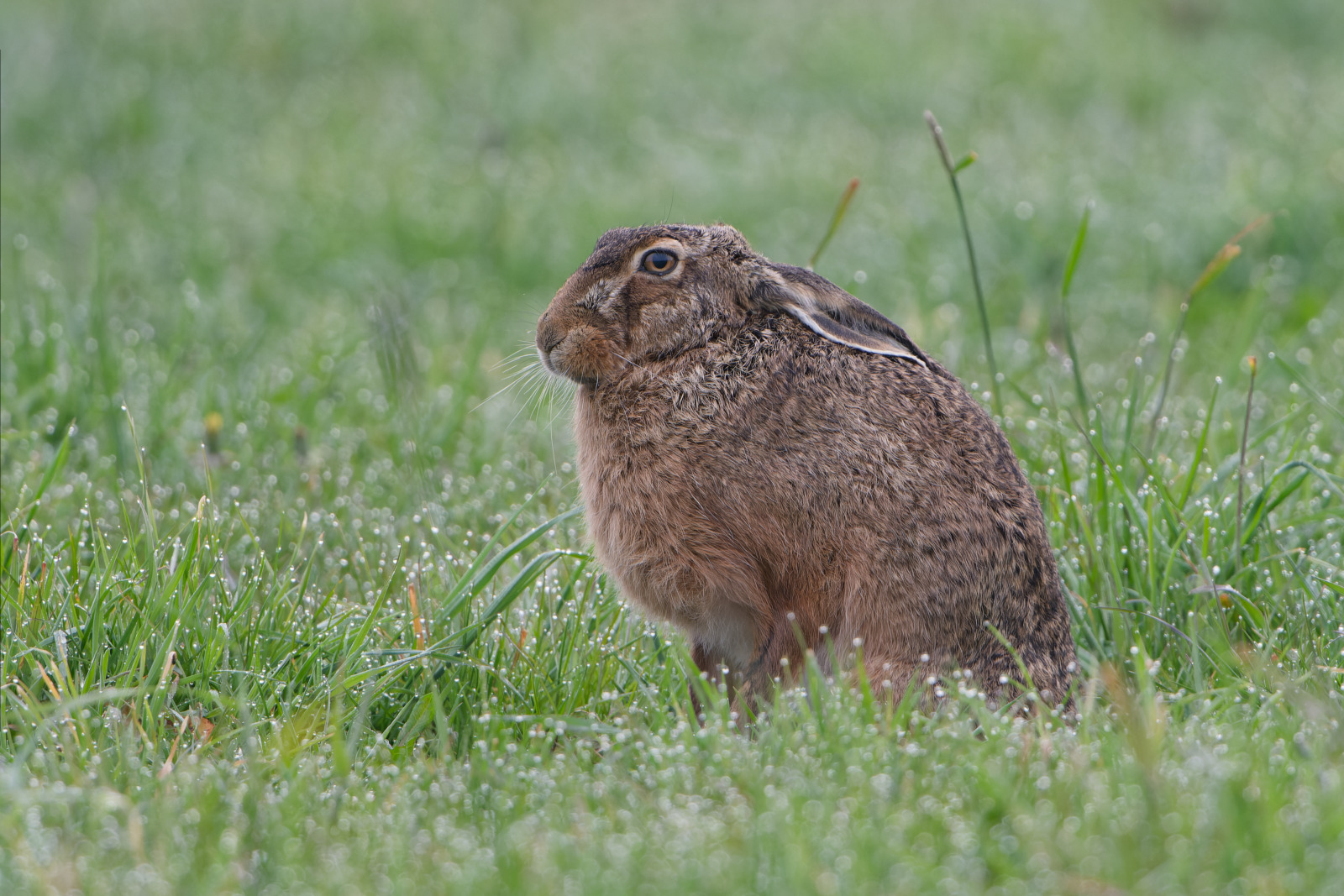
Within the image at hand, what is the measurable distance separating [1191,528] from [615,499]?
1.66 m

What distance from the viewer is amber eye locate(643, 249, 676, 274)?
3.67 m

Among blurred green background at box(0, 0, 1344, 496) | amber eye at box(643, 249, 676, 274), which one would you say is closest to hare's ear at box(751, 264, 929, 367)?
amber eye at box(643, 249, 676, 274)

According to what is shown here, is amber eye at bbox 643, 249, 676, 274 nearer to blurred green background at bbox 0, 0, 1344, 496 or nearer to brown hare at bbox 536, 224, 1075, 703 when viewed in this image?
brown hare at bbox 536, 224, 1075, 703

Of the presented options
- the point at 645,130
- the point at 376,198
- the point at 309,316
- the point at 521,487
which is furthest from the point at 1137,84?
the point at 521,487

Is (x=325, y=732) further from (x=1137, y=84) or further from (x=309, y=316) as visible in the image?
(x=1137, y=84)

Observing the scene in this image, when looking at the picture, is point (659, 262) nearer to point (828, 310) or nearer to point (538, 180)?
point (828, 310)

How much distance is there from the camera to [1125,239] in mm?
7574

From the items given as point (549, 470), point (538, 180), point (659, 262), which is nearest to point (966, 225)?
point (659, 262)

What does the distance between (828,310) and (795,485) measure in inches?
20.6

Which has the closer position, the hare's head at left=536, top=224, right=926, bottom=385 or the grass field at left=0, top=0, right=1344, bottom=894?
the grass field at left=0, top=0, right=1344, bottom=894

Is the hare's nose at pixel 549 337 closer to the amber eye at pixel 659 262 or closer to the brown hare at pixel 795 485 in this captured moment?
the brown hare at pixel 795 485

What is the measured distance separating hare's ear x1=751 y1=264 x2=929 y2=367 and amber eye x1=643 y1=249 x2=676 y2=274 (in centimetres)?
24

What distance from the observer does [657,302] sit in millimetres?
3639

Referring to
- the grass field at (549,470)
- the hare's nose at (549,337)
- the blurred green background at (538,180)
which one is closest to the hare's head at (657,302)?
the hare's nose at (549,337)
